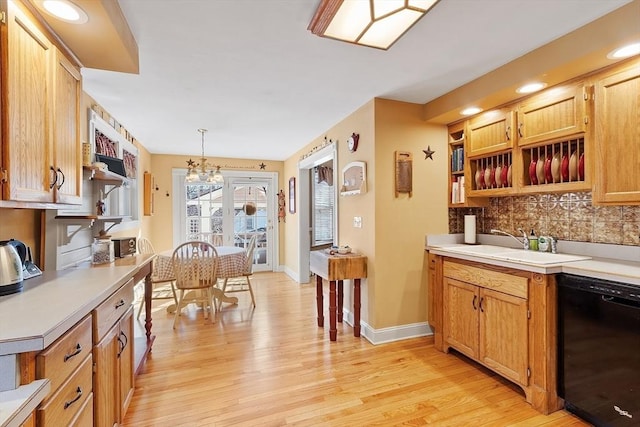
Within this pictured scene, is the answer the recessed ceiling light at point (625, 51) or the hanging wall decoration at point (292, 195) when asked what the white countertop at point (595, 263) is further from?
the hanging wall decoration at point (292, 195)

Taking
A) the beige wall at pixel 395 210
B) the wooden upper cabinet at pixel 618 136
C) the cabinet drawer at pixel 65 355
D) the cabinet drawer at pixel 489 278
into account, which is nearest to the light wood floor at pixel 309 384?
the beige wall at pixel 395 210

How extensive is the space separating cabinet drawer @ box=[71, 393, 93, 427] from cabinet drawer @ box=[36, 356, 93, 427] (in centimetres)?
2

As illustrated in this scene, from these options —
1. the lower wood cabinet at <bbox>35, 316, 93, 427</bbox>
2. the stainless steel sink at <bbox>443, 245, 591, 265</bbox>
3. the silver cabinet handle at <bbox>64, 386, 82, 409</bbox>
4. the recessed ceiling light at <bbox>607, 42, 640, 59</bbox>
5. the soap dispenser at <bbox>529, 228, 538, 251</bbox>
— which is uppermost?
the recessed ceiling light at <bbox>607, 42, 640, 59</bbox>

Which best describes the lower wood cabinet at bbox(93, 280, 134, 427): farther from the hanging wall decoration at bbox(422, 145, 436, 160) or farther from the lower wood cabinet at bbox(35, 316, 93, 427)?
the hanging wall decoration at bbox(422, 145, 436, 160)

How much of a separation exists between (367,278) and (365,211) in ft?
2.19

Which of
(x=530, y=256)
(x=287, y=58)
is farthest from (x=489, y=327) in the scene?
(x=287, y=58)

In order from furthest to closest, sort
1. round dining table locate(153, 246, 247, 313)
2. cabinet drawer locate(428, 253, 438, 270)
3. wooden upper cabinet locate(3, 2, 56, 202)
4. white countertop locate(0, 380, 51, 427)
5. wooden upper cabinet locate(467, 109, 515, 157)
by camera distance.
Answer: round dining table locate(153, 246, 247, 313), cabinet drawer locate(428, 253, 438, 270), wooden upper cabinet locate(467, 109, 515, 157), wooden upper cabinet locate(3, 2, 56, 202), white countertop locate(0, 380, 51, 427)

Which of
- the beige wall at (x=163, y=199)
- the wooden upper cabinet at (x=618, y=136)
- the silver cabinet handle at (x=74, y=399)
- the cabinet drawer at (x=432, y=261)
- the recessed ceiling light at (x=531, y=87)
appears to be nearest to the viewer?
the silver cabinet handle at (x=74, y=399)

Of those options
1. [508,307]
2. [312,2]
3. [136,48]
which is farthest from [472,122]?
[136,48]

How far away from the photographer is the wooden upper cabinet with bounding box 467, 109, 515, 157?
2512 mm

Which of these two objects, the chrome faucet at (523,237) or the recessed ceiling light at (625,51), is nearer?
the recessed ceiling light at (625,51)

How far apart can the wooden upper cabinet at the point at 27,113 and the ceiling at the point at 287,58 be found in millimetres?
452

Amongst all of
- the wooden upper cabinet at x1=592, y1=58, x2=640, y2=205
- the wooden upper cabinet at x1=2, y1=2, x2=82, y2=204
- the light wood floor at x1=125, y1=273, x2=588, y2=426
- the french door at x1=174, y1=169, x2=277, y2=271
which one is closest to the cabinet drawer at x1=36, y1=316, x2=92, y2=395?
the wooden upper cabinet at x1=2, y1=2, x2=82, y2=204

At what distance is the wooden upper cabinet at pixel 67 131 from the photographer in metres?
1.64
